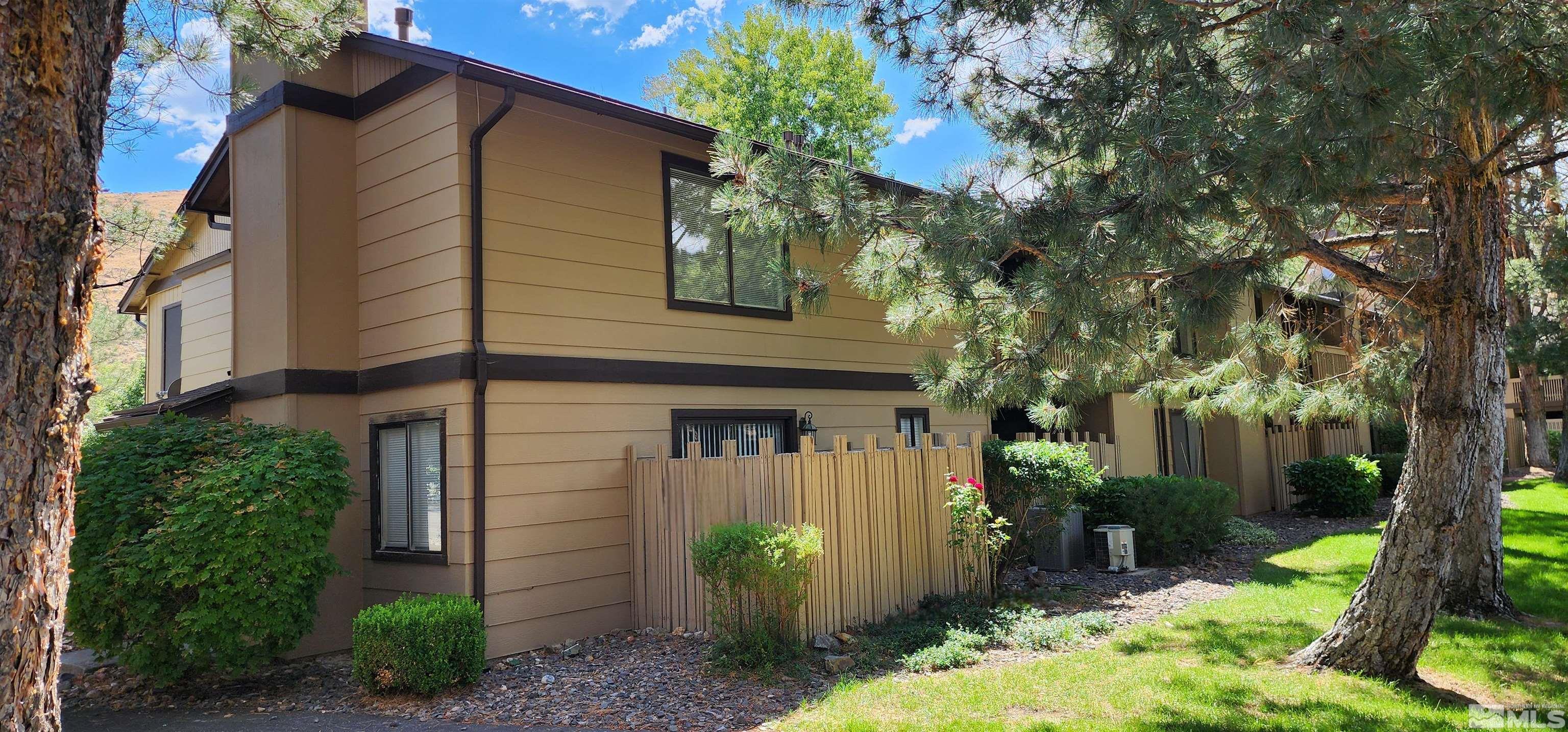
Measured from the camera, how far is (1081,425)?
50.3ft

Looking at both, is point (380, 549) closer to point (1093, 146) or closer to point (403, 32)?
point (403, 32)

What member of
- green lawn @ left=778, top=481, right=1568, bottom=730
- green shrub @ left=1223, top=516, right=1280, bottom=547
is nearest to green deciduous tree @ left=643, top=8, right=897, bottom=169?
green shrub @ left=1223, top=516, right=1280, bottom=547

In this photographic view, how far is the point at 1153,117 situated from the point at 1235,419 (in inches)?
514

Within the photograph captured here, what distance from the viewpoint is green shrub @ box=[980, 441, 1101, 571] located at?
966cm

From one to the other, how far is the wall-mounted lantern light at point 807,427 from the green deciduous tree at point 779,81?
1999 centimetres

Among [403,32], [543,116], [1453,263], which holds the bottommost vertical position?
[1453,263]

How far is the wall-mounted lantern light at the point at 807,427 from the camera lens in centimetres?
1033

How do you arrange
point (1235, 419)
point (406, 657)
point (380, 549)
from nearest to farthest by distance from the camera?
point (406, 657)
point (380, 549)
point (1235, 419)

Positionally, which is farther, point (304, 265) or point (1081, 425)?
point (1081, 425)

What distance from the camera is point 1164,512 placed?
1130 centimetres

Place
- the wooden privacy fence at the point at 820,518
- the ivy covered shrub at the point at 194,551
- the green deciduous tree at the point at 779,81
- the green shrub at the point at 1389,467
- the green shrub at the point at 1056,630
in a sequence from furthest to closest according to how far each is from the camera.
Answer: the green deciduous tree at the point at 779,81, the green shrub at the point at 1389,467, the wooden privacy fence at the point at 820,518, the green shrub at the point at 1056,630, the ivy covered shrub at the point at 194,551

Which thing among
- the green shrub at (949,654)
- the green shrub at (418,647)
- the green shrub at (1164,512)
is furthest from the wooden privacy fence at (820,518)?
the green shrub at (1164,512)

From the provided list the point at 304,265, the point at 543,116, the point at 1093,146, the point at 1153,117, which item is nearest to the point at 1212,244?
the point at 1093,146

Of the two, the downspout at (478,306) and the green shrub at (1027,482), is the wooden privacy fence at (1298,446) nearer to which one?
the green shrub at (1027,482)
